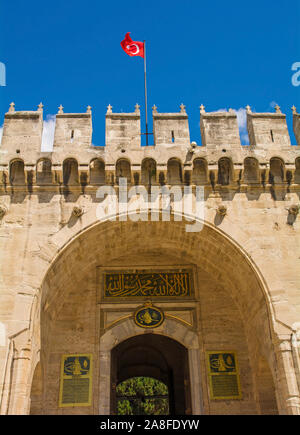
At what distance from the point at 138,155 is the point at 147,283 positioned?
10.1ft

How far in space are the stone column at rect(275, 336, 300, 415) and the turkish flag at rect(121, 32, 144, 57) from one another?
7335 millimetres

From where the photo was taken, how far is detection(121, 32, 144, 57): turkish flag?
10.5 meters

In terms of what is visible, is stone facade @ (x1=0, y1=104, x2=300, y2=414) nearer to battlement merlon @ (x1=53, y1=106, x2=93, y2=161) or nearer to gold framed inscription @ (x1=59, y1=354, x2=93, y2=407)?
battlement merlon @ (x1=53, y1=106, x2=93, y2=161)

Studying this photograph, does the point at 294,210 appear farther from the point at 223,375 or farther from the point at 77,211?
the point at 77,211

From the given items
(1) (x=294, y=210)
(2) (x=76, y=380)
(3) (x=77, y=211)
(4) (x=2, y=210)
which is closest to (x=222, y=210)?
(1) (x=294, y=210)

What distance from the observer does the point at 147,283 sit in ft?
33.1

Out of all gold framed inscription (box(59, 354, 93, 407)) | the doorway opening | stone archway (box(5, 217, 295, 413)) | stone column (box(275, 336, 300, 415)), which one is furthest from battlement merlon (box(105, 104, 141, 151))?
the doorway opening

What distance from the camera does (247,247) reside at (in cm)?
834

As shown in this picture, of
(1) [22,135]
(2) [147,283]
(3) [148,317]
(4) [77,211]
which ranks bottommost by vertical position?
(3) [148,317]

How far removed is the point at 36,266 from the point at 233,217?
3.93 meters

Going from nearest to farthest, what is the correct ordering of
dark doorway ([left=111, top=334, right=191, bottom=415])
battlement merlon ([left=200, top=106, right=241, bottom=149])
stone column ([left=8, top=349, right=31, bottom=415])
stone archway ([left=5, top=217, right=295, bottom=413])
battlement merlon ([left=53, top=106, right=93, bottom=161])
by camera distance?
stone column ([left=8, top=349, right=31, bottom=415]) < stone archway ([left=5, top=217, right=295, bottom=413]) < battlement merlon ([left=53, top=106, right=93, bottom=161]) < battlement merlon ([left=200, top=106, right=241, bottom=149]) < dark doorway ([left=111, top=334, right=191, bottom=415])

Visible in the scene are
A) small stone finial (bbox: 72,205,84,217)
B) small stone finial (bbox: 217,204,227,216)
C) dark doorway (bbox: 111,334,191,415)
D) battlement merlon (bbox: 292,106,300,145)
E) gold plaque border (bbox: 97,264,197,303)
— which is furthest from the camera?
dark doorway (bbox: 111,334,191,415)

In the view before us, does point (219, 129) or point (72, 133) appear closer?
point (72, 133)
